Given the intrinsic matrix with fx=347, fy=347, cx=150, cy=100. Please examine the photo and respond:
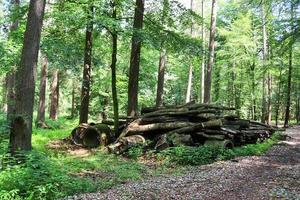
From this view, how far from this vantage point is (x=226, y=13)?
4075 cm

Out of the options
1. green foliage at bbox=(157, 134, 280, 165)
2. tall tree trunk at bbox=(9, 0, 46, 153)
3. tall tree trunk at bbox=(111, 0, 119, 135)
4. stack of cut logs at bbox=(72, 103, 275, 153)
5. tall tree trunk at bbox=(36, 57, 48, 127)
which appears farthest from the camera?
tall tree trunk at bbox=(36, 57, 48, 127)

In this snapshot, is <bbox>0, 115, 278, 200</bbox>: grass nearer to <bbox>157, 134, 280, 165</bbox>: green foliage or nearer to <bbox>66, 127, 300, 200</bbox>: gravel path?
<bbox>157, 134, 280, 165</bbox>: green foliage

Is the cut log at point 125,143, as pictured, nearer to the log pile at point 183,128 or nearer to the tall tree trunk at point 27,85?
the log pile at point 183,128

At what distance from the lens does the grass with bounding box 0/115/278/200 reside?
697 cm

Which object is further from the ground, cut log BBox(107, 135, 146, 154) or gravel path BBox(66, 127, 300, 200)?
cut log BBox(107, 135, 146, 154)

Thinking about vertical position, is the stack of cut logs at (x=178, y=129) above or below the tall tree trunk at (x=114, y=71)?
below

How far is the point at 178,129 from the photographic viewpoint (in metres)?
13.8

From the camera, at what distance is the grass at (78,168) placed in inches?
274

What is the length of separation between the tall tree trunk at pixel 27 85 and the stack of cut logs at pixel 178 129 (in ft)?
15.9

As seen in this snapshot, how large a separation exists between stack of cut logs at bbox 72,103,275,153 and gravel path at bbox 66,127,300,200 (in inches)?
88.0

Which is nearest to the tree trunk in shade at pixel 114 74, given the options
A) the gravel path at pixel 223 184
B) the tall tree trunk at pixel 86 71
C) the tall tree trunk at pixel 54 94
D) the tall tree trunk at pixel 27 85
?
the tall tree trunk at pixel 86 71

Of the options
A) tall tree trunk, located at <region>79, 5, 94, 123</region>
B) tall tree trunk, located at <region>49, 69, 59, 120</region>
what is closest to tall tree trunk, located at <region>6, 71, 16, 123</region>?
tall tree trunk, located at <region>79, 5, 94, 123</region>

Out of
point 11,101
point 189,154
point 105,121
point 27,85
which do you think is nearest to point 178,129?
point 189,154

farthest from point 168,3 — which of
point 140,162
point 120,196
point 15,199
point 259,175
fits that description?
point 15,199
